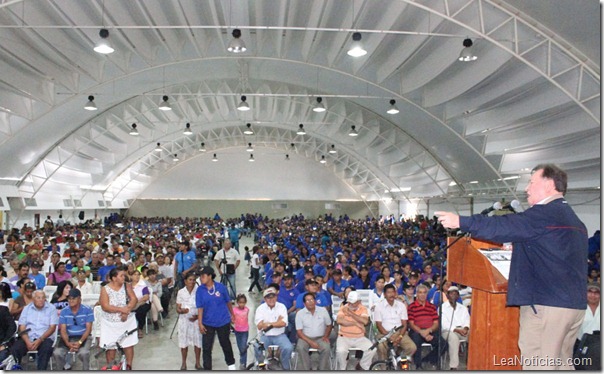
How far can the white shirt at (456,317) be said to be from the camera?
6921mm

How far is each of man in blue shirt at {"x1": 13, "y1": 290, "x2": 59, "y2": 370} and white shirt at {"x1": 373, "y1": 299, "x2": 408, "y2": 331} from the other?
14.3 feet

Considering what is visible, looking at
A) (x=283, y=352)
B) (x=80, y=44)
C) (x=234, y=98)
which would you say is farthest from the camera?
(x=234, y=98)

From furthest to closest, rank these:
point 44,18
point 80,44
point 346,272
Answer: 1. point 80,44
2. point 44,18
3. point 346,272

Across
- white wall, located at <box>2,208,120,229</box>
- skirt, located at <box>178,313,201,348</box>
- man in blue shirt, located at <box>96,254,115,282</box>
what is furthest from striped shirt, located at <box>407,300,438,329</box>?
white wall, located at <box>2,208,120,229</box>

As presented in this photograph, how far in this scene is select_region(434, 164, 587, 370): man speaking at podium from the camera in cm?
241

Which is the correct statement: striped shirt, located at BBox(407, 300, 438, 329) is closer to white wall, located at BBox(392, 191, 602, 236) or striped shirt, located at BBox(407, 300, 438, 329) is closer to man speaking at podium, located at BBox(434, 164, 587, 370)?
white wall, located at BBox(392, 191, 602, 236)

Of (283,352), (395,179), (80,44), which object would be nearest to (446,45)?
(283,352)

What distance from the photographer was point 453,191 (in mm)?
25938

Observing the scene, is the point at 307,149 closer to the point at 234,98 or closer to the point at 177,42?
the point at 234,98

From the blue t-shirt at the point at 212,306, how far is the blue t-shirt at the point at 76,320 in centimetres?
155

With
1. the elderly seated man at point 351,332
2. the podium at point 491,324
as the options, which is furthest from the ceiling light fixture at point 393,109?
the podium at point 491,324

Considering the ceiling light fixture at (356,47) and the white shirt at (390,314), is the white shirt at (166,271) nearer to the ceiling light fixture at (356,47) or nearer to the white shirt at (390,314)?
the white shirt at (390,314)

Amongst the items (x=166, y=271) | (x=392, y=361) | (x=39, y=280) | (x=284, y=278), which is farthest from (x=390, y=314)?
(x=39, y=280)

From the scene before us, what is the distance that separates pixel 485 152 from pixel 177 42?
39.2 ft
